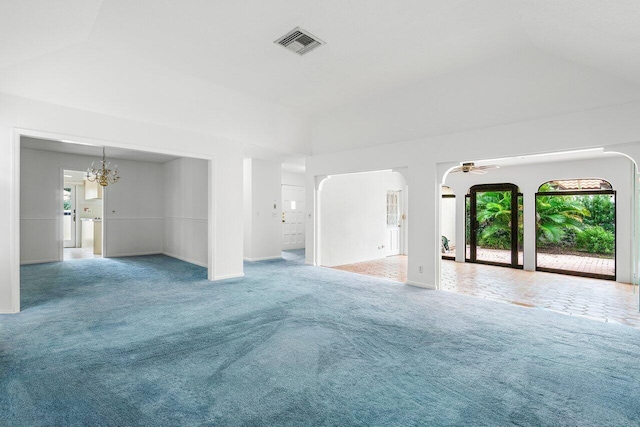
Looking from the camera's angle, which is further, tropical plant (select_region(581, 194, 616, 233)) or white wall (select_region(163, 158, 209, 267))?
white wall (select_region(163, 158, 209, 267))

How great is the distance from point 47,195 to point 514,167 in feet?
37.1

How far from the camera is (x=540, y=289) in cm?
545

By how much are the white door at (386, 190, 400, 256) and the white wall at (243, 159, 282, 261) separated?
3314 mm

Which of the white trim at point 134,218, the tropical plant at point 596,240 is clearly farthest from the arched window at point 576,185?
the white trim at point 134,218

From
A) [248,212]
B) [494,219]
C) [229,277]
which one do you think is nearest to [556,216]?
[494,219]

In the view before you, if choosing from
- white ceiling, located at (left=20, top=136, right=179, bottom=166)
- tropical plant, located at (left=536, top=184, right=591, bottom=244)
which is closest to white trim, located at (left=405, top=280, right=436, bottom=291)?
tropical plant, located at (left=536, top=184, right=591, bottom=244)

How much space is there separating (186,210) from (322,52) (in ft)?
17.9

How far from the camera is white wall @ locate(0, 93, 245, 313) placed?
12.6 ft

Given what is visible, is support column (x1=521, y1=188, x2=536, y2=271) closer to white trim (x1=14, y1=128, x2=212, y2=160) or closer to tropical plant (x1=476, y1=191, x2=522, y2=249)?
tropical plant (x1=476, y1=191, x2=522, y2=249)

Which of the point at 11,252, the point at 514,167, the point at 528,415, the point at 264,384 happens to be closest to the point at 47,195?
the point at 11,252

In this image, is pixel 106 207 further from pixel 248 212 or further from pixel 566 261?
pixel 566 261

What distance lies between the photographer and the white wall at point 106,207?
7371mm

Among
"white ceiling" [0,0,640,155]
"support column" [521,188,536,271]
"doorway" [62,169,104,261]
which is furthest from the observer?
"doorway" [62,169,104,261]

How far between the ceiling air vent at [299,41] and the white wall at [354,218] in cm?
372
